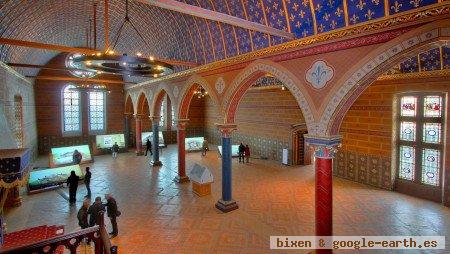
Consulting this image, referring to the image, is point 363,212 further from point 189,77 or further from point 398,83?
point 189,77

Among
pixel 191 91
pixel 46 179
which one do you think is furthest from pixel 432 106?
pixel 46 179

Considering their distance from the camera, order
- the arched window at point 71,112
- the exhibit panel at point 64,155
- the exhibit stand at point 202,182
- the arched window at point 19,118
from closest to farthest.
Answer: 1. the exhibit stand at point 202,182
2. the arched window at point 19,118
3. the exhibit panel at point 64,155
4. the arched window at point 71,112

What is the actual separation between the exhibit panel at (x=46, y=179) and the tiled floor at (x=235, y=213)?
1.36ft

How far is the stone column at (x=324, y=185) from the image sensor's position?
6.46 m

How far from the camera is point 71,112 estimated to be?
21.1 metres

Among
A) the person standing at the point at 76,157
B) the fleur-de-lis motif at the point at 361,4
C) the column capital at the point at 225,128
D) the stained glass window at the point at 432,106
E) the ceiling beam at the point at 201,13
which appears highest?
the fleur-de-lis motif at the point at 361,4

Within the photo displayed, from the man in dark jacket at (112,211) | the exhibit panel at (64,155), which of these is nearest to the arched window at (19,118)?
the exhibit panel at (64,155)

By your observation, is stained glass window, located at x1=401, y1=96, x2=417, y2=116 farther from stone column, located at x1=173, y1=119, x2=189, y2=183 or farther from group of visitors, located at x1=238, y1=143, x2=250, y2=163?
stone column, located at x1=173, y1=119, x2=189, y2=183

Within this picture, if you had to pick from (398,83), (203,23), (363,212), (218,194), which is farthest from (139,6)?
(363,212)

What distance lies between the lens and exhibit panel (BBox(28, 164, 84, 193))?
1165 cm

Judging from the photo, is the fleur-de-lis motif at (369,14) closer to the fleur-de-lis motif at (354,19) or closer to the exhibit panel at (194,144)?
the fleur-de-lis motif at (354,19)

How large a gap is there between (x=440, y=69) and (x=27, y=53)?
18.1 meters

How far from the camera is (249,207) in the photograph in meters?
9.80

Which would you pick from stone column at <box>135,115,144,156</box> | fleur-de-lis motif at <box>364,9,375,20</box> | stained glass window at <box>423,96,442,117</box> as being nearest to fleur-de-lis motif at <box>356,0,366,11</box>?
fleur-de-lis motif at <box>364,9,375,20</box>
